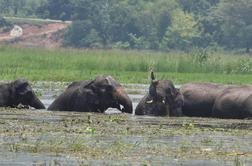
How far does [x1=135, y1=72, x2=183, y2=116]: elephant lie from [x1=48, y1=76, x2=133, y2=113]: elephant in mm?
347

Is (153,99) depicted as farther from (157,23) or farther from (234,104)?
(157,23)

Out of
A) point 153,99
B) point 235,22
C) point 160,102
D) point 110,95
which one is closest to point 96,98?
point 110,95

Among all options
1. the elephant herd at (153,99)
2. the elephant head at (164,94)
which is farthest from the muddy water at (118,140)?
the elephant head at (164,94)

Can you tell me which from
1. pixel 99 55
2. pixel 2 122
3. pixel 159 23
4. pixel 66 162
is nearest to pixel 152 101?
pixel 2 122

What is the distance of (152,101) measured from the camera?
26.3 metres

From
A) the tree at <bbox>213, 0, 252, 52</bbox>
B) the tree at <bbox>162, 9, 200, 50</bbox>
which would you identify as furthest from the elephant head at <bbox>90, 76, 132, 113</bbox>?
the tree at <bbox>162, 9, 200, 50</bbox>

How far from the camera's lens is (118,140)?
64.0ft

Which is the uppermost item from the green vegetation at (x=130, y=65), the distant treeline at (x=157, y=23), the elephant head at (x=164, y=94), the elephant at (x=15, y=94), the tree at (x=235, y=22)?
the elephant head at (x=164, y=94)

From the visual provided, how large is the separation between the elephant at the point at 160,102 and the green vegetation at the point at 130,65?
58.5 ft

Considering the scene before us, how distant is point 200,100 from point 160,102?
3.66ft

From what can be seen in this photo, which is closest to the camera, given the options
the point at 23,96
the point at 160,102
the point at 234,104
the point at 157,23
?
the point at 234,104

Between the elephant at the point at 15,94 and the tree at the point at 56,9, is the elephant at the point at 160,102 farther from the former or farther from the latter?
the tree at the point at 56,9

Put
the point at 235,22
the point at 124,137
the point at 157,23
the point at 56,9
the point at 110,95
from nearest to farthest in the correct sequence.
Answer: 1. the point at 124,137
2. the point at 110,95
3. the point at 235,22
4. the point at 157,23
5. the point at 56,9

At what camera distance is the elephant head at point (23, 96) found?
27125 mm
